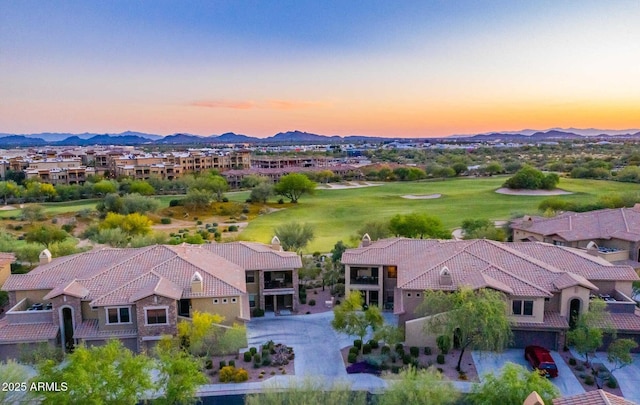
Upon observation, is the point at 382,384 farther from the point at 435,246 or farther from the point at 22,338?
the point at 22,338

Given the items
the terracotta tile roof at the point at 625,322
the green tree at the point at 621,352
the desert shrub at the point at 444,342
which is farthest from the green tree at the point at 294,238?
the green tree at the point at 621,352

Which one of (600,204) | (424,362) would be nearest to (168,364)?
(424,362)

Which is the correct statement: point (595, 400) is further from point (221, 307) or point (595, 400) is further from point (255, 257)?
point (255, 257)

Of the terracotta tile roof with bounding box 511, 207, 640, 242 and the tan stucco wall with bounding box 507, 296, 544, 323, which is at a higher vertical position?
the terracotta tile roof with bounding box 511, 207, 640, 242

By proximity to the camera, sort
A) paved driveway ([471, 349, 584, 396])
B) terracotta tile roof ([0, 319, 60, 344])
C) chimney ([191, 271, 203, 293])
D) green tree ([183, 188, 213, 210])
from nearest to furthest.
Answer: paved driveway ([471, 349, 584, 396]) → terracotta tile roof ([0, 319, 60, 344]) → chimney ([191, 271, 203, 293]) → green tree ([183, 188, 213, 210])

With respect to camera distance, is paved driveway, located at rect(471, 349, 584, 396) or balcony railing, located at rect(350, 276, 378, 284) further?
balcony railing, located at rect(350, 276, 378, 284)

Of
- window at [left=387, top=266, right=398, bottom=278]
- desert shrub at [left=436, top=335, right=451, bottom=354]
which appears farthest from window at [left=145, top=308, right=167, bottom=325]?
window at [left=387, top=266, right=398, bottom=278]

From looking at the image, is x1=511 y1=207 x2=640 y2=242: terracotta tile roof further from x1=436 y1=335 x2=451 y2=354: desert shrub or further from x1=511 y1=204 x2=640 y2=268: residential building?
x1=436 y1=335 x2=451 y2=354: desert shrub
